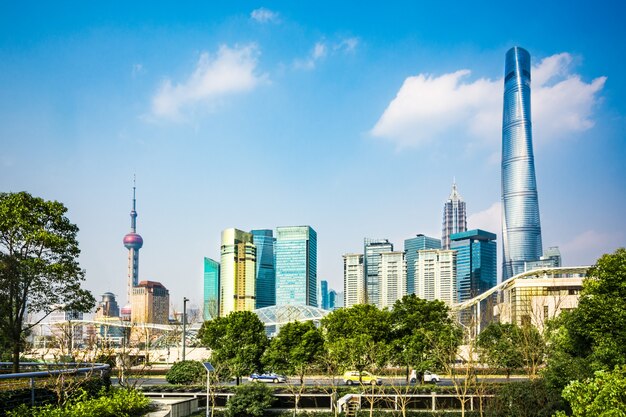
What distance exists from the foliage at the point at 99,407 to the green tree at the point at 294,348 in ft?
47.7

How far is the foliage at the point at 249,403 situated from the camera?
74.3 feet

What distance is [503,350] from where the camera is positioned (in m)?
35.6

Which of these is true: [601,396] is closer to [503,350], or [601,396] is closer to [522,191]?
[503,350]

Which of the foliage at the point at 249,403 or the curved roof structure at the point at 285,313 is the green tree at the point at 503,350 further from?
the curved roof structure at the point at 285,313

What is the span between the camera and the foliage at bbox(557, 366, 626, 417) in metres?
11.9

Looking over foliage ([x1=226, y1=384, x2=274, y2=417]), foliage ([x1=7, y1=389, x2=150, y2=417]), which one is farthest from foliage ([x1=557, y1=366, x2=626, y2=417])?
foliage ([x1=226, y1=384, x2=274, y2=417])

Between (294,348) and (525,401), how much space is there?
583 inches

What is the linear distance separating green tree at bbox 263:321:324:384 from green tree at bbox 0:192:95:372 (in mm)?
13500

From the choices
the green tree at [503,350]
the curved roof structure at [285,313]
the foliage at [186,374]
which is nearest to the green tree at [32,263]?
the foliage at [186,374]

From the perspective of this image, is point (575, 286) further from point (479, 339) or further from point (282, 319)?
point (282, 319)

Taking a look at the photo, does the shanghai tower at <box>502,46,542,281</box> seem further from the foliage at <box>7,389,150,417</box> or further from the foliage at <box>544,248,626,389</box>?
the foliage at <box>7,389,150,417</box>

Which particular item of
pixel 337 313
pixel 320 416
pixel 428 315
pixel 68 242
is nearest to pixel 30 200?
pixel 68 242

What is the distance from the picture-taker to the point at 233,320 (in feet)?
110

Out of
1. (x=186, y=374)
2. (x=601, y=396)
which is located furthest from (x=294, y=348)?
(x=601, y=396)
